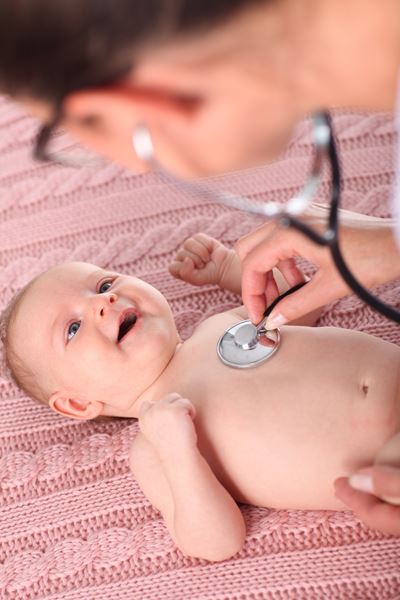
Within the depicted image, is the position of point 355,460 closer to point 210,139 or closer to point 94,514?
point 94,514

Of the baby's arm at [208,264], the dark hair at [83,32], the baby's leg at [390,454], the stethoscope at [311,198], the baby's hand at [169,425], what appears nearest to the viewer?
the dark hair at [83,32]

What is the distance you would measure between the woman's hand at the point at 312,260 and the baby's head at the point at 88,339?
0.20 metres

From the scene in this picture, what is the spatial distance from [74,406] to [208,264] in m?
0.39

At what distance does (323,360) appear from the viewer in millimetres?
1234

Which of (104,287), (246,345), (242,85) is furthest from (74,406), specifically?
(242,85)

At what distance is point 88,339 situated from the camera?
134 centimetres

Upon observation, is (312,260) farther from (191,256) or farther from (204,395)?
(191,256)

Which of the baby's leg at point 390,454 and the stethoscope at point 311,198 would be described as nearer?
the stethoscope at point 311,198

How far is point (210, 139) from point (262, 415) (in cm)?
59

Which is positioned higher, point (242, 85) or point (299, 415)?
point (242, 85)

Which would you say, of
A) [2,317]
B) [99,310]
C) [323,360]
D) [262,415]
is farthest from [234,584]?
[2,317]

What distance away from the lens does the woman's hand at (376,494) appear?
982 mm

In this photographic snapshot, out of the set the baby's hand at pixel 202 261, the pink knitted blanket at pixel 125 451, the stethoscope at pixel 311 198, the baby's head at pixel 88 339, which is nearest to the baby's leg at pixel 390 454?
the pink knitted blanket at pixel 125 451

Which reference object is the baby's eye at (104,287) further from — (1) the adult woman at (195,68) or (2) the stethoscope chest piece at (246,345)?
(1) the adult woman at (195,68)
